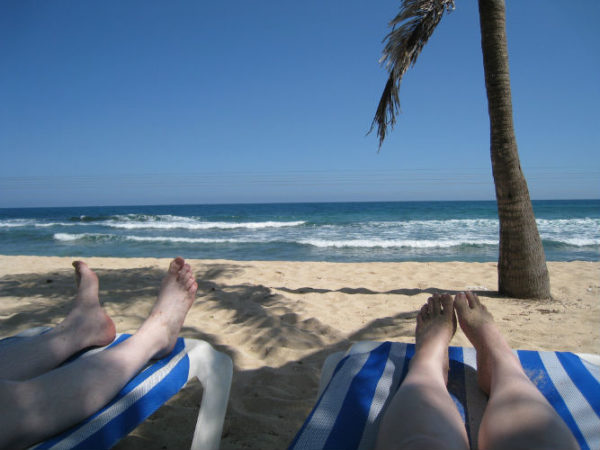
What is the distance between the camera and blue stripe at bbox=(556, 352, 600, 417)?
4.20 feet

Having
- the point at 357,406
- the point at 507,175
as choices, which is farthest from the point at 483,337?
the point at 507,175

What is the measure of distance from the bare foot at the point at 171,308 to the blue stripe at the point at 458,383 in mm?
1218

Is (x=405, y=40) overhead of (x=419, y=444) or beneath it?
overhead

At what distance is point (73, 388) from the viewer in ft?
3.98

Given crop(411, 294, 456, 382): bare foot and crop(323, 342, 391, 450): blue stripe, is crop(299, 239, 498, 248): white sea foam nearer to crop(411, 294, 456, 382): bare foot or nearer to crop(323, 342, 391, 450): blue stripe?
crop(411, 294, 456, 382): bare foot

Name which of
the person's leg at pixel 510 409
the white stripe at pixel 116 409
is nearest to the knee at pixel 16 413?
the white stripe at pixel 116 409

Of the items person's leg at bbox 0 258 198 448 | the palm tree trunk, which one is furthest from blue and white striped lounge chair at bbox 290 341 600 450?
the palm tree trunk

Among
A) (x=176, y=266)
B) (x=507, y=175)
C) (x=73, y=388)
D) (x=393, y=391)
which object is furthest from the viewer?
(x=507, y=175)

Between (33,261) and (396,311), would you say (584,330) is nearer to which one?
(396,311)

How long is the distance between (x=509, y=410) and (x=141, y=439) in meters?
1.45

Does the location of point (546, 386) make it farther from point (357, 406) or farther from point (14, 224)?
point (14, 224)

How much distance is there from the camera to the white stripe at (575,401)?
1.09 meters

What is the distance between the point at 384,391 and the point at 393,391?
0.03 metres

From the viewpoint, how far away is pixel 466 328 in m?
1.71
